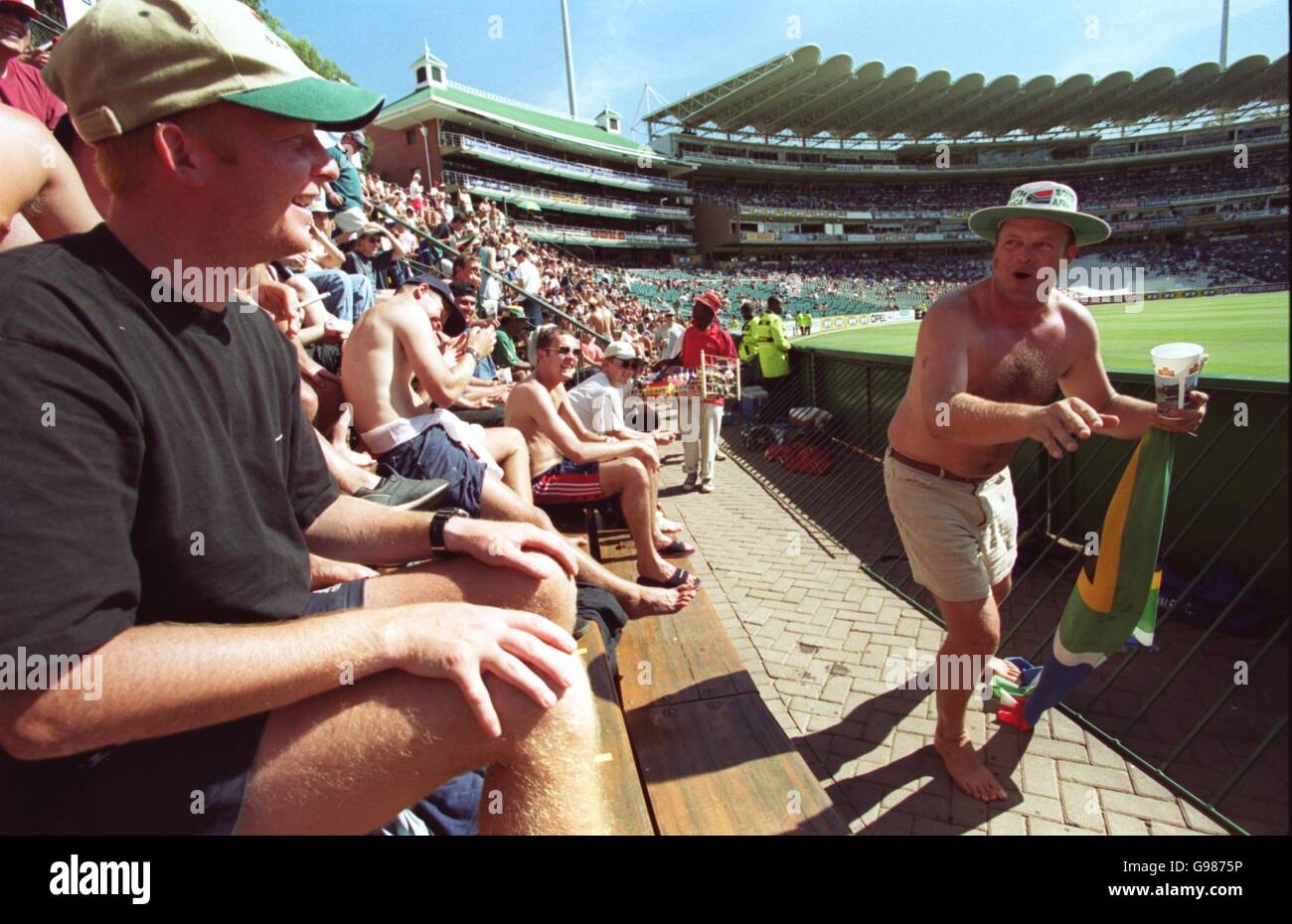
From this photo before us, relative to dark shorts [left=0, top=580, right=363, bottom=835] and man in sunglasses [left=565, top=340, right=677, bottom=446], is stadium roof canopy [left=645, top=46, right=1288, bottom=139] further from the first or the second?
dark shorts [left=0, top=580, right=363, bottom=835]

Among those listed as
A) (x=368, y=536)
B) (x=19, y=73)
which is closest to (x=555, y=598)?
(x=368, y=536)

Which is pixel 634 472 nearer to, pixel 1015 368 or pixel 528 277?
pixel 1015 368

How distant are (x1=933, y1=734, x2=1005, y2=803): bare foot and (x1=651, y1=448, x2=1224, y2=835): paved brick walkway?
0.05m

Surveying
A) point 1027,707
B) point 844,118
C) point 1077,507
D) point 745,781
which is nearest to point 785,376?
point 1077,507

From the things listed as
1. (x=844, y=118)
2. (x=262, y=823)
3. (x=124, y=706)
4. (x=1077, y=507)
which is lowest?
(x=1077, y=507)

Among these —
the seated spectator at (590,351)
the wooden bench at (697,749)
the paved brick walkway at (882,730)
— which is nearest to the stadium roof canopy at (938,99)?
the seated spectator at (590,351)

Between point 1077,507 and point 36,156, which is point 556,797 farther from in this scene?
point 1077,507

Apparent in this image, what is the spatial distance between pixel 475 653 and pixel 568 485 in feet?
12.2

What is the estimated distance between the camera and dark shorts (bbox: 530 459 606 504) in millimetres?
4742

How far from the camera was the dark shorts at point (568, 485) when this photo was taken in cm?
474

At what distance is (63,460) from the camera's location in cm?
91

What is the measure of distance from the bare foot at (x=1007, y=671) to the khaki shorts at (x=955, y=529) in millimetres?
787

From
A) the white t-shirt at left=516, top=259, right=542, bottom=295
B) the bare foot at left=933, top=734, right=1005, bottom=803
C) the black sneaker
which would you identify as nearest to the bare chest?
the bare foot at left=933, top=734, right=1005, bottom=803
